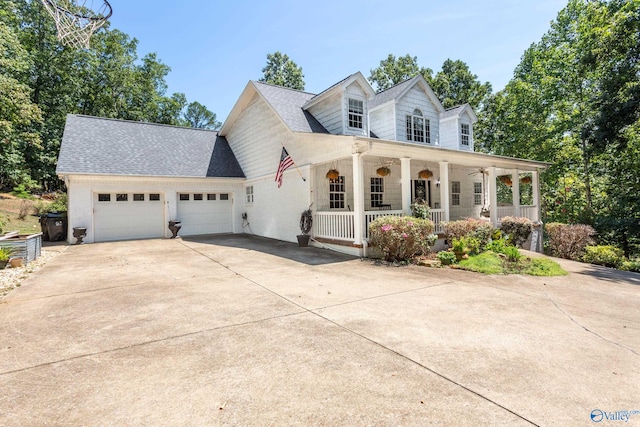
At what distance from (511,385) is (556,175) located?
20.6 metres

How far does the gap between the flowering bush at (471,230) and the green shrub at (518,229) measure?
226 centimetres

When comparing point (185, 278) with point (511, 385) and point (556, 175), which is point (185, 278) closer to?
point (511, 385)

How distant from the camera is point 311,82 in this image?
34.8m

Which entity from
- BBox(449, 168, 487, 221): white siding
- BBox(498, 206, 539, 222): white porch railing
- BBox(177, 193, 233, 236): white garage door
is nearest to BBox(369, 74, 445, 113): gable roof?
BBox(449, 168, 487, 221): white siding

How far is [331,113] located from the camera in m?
12.8

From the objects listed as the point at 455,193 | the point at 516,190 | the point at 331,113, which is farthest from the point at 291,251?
the point at 516,190

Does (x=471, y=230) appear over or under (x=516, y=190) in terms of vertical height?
under

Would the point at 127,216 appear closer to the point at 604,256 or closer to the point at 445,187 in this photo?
the point at 445,187

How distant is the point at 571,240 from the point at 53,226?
20.0 metres

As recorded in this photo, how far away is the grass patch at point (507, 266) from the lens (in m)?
7.29

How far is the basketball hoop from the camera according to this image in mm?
6973

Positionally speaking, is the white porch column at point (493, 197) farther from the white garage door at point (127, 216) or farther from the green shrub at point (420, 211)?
the white garage door at point (127, 216)

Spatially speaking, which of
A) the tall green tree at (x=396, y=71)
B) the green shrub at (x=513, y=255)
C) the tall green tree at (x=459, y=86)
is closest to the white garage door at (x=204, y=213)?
the green shrub at (x=513, y=255)

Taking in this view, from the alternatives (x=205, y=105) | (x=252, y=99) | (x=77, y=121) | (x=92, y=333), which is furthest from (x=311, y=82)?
(x=92, y=333)
